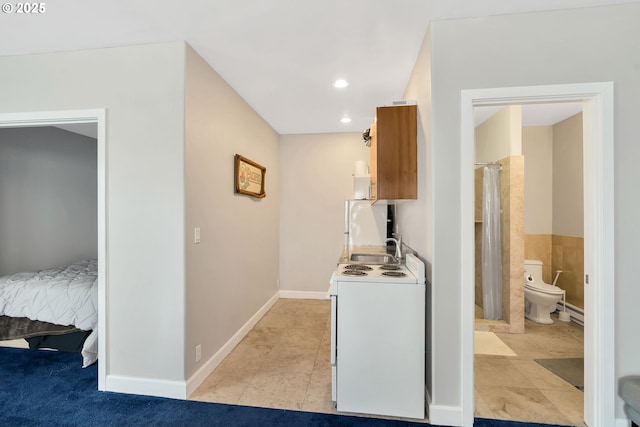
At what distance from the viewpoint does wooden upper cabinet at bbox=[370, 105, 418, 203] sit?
7.53 ft

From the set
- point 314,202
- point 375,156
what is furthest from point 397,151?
point 314,202

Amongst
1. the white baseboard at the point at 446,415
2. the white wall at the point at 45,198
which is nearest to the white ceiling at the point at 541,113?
the white baseboard at the point at 446,415

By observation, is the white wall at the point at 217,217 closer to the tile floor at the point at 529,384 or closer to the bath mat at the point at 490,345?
the tile floor at the point at 529,384

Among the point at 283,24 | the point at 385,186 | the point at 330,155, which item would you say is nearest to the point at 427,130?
the point at 385,186

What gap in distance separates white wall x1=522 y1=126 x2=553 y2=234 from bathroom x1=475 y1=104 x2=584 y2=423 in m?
0.01

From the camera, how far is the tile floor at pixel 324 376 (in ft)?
6.77

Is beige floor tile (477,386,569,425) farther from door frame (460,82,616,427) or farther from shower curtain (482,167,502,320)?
shower curtain (482,167,502,320)

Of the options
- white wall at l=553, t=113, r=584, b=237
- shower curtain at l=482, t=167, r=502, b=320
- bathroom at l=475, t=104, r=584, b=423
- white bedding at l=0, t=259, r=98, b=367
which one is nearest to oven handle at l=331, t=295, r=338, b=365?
bathroom at l=475, t=104, r=584, b=423

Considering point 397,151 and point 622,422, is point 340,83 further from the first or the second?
point 622,422

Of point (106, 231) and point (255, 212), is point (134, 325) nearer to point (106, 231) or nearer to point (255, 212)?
point (106, 231)

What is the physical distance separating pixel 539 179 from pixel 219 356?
4.49 m

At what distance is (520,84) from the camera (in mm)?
1856

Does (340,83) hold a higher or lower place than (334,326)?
higher

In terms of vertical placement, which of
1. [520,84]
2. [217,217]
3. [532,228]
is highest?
[520,84]
